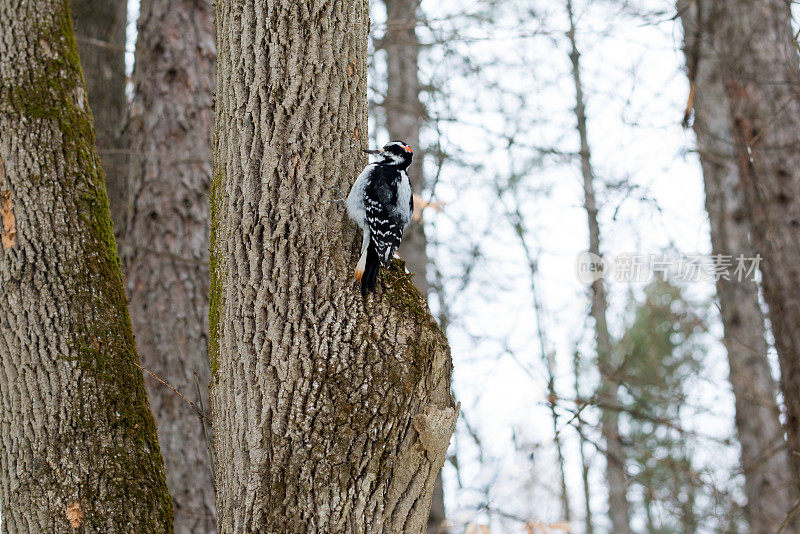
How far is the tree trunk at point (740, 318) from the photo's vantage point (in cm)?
641

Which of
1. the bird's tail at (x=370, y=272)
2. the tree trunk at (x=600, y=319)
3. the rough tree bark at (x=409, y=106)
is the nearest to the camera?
the bird's tail at (x=370, y=272)

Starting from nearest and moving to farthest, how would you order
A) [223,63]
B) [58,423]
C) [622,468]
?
1. [58,423]
2. [223,63]
3. [622,468]

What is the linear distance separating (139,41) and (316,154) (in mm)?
3221

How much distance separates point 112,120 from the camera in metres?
5.43

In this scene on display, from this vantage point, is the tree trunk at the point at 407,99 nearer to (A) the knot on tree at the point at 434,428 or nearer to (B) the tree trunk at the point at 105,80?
(B) the tree trunk at the point at 105,80

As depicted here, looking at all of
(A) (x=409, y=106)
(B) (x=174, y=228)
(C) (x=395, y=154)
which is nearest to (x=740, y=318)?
(A) (x=409, y=106)

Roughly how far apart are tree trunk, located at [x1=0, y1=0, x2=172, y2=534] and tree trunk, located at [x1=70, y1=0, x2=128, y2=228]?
2.42 meters

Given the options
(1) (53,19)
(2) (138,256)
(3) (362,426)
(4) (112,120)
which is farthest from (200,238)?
(3) (362,426)

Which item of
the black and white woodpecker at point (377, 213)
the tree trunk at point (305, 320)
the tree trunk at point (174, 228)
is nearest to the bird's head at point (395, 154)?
the black and white woodpecker at point (377, 213)

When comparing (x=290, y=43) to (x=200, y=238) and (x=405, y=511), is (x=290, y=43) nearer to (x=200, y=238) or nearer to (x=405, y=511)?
(x=405, y=511)

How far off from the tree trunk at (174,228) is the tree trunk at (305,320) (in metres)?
2.03

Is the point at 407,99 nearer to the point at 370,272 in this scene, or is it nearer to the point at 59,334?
the point at 370,272

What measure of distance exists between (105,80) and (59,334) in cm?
349

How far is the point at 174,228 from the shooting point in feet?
15.3
